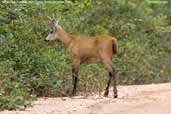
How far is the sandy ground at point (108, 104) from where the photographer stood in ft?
38.7

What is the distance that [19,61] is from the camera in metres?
15.0

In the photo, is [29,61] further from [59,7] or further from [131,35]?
[131,35]

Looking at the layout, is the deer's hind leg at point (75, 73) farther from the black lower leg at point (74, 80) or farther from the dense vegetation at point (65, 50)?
the dense vegetation at point (65, 50)

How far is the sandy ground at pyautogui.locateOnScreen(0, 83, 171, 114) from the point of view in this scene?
11781 millimetres

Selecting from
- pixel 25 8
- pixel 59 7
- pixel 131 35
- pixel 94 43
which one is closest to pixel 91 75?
pixel 94 43

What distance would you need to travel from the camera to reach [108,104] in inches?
499

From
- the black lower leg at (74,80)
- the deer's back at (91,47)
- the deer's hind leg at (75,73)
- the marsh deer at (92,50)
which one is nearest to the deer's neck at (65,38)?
the marsh deer at (92,50)

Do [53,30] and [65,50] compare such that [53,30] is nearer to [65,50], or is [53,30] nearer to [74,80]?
[74,80]

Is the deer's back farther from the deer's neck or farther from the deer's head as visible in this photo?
the deer's head

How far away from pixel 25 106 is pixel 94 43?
9.37 ft

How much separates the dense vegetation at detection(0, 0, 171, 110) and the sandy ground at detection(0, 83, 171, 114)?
55 centimetres

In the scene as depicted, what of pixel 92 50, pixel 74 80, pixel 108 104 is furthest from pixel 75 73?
pixel 108 104

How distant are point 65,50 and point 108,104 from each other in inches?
187

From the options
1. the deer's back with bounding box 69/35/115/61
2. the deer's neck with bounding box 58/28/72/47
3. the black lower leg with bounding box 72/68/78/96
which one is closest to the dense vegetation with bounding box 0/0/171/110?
the black lower leg with bounding box 72/68/78/96
